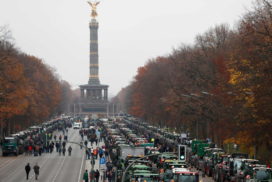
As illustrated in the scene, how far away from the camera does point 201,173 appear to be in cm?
5147

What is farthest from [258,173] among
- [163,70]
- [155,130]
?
[163,70]

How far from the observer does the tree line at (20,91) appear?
70.2 metres

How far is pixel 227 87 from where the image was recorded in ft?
191

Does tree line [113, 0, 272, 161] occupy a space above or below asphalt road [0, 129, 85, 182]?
above

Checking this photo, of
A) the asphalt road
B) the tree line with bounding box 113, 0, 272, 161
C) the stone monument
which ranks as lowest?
the asphalt road

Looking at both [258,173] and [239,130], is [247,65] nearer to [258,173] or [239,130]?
[239,130]

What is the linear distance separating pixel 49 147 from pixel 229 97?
23417 millimetres

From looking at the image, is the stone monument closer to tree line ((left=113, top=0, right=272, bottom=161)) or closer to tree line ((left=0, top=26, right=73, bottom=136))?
tree line ((left=0, top=26, right=73, bottom=136))

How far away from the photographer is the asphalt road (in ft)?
164

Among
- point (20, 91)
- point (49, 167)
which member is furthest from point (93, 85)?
point (49, 167)

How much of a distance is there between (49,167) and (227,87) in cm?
1489

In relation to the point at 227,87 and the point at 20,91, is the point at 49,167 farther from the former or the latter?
the point at 20,91

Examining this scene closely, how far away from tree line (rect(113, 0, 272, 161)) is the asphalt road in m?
11.3

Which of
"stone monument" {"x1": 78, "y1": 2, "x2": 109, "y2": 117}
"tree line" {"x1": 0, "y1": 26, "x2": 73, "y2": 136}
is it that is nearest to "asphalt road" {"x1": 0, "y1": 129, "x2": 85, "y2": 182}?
"tree line" {"x1": 0, "y1": 26, "x2": 73, "y2": 136}
